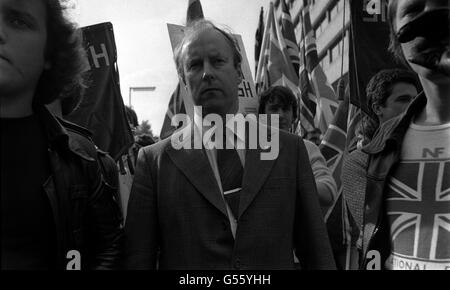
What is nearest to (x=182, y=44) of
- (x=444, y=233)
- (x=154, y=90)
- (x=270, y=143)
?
(x=154, y=90)

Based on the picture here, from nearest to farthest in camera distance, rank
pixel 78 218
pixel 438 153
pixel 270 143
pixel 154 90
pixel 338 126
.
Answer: pixel 78 218 < pixel 438 153 < pixel 270 143 < pixel 154 90 < pixel 338 126

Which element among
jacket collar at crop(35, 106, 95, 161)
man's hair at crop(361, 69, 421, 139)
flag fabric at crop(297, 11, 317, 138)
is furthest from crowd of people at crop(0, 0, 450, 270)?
flag fabric at crop(297, 11, 317, 138)

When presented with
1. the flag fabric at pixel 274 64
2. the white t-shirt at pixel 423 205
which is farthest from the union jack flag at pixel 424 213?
the flag fabric at pixel 274 64

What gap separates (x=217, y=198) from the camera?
5.63 ft

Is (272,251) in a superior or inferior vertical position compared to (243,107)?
inferior

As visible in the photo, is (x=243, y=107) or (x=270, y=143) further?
(x=243, y=107)

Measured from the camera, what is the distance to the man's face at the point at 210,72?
1.80m

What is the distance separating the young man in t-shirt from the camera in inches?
67.1

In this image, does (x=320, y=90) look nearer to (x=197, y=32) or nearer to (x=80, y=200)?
(x=197, y=32)

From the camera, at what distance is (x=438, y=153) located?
5.61 ft

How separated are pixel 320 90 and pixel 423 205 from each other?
2836mm

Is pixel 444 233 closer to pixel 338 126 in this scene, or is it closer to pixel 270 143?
pixel 270 143
